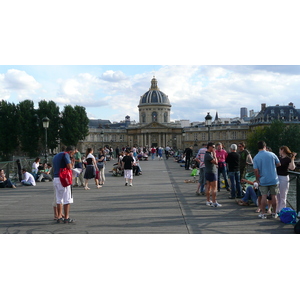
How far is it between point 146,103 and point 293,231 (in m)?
124

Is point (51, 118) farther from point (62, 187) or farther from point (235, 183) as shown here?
point (62, 187)

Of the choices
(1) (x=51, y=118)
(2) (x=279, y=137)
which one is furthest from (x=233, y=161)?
(2) (x=279, y=137)

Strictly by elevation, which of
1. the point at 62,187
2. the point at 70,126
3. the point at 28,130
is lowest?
the point at 62,187

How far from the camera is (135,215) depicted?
9797mm

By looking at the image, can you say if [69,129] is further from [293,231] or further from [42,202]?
[293,231]

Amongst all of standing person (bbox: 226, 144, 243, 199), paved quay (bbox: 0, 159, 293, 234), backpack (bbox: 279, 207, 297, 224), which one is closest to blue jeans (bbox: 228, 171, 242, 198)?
standing person (bbox: 226, 144, 243, 199)

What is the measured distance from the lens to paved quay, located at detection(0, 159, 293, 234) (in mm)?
8320

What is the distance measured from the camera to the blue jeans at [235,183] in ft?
39.7

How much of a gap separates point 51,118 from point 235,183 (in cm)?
6050

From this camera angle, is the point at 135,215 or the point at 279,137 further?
the point at 279,137

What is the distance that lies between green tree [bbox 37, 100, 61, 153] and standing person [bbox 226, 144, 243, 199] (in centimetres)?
5821

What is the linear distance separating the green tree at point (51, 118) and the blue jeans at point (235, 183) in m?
58.2

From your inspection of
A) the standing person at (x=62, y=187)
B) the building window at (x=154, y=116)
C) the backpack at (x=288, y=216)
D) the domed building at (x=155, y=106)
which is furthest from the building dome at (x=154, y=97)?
the backpack at (x=288, y=216)

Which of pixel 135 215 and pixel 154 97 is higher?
pixel 154 97
